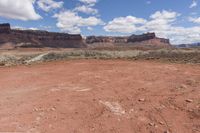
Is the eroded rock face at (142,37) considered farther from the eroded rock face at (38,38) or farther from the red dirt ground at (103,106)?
the red dirt ground at (103,106)

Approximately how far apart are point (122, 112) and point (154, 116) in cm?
89

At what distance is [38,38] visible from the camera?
106500 millimetres

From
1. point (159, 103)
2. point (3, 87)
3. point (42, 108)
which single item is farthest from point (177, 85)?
point (3, 87)

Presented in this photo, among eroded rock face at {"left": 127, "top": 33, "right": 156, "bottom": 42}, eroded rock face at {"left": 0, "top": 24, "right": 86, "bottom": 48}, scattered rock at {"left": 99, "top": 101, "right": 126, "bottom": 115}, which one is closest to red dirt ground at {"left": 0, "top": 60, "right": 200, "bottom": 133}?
scattered rock at {"left": 99, "top": 101, "right": 126, "bottom": 115}

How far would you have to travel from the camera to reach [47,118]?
7.57 meters

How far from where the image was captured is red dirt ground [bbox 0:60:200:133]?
711cm

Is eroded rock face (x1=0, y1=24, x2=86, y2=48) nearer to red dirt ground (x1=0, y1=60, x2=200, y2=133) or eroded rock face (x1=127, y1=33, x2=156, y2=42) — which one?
eroded rock face (x1=127, y1=33, x2=156, y2=42)

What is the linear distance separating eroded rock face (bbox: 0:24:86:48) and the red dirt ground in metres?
85.0

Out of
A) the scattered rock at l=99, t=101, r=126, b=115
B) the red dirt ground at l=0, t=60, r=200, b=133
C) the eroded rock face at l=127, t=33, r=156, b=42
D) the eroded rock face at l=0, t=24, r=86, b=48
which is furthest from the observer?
the eroded rock face at l=127, t=33, r=156, b=42

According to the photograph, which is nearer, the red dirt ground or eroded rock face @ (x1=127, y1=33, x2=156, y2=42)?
the red dirt ground

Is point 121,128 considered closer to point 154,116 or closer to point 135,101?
point 154,116

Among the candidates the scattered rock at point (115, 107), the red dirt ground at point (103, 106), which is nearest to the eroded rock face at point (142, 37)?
the red dirt ground at point (103, 106)

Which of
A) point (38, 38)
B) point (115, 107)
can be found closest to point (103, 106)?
point (115, 107)

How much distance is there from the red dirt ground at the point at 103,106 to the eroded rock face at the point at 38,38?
279 ft
